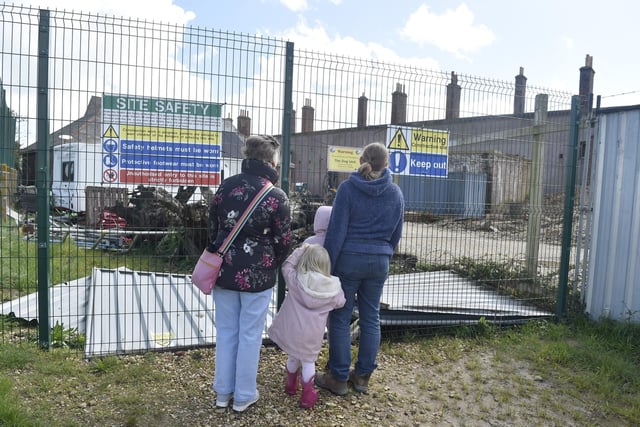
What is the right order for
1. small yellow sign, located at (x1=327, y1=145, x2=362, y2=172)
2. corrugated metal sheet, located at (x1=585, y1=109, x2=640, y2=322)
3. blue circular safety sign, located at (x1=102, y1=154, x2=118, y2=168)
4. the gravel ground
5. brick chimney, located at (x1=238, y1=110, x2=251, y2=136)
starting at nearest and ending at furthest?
the gravel ground, blue circular safety sign, located at (x1=102, y1=154, x2=118, y2=168), brick chimney, located at (x1=238, y1=110, x2=251, y2=136), small yellow sign, located at (x1=327, y1=145, x2=362, y2=172), corrugated metal sheet, located at (x1=585, y1=109, x2=640, y2=322)

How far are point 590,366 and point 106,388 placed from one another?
429 centimetres

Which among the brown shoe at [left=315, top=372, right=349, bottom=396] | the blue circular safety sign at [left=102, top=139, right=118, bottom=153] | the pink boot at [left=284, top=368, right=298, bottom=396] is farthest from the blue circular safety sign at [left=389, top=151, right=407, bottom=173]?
the blue circular safety sign at [left=102, top=139, right=118, bottom=153]

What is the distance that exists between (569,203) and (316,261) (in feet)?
12.7

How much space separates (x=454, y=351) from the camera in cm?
473

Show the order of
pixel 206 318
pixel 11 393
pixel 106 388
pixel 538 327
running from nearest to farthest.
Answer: pixel 11 393 < pixel 106 388 < pixel 206 318 < pixel 538 327

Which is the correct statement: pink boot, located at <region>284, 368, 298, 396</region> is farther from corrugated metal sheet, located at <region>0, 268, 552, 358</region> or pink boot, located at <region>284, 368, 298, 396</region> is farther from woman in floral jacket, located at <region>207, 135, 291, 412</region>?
corrugated metal sheet, located at <region>0, 268, 552, 358</region>

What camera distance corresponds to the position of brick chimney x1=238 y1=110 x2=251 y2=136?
4258 mm

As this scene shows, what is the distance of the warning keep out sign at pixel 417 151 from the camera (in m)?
4.85

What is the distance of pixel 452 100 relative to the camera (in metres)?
4.85

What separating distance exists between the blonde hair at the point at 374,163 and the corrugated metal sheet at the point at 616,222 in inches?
134

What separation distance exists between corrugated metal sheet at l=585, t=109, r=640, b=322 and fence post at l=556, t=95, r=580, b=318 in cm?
23

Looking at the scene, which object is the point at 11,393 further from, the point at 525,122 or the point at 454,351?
the point at 525,122

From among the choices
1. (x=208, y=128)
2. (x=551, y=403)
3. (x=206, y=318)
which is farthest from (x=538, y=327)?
(x=208, y=128)

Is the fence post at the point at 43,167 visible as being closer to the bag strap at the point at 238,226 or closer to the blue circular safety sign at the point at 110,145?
the blue circular safety sign at the point at 110,145
